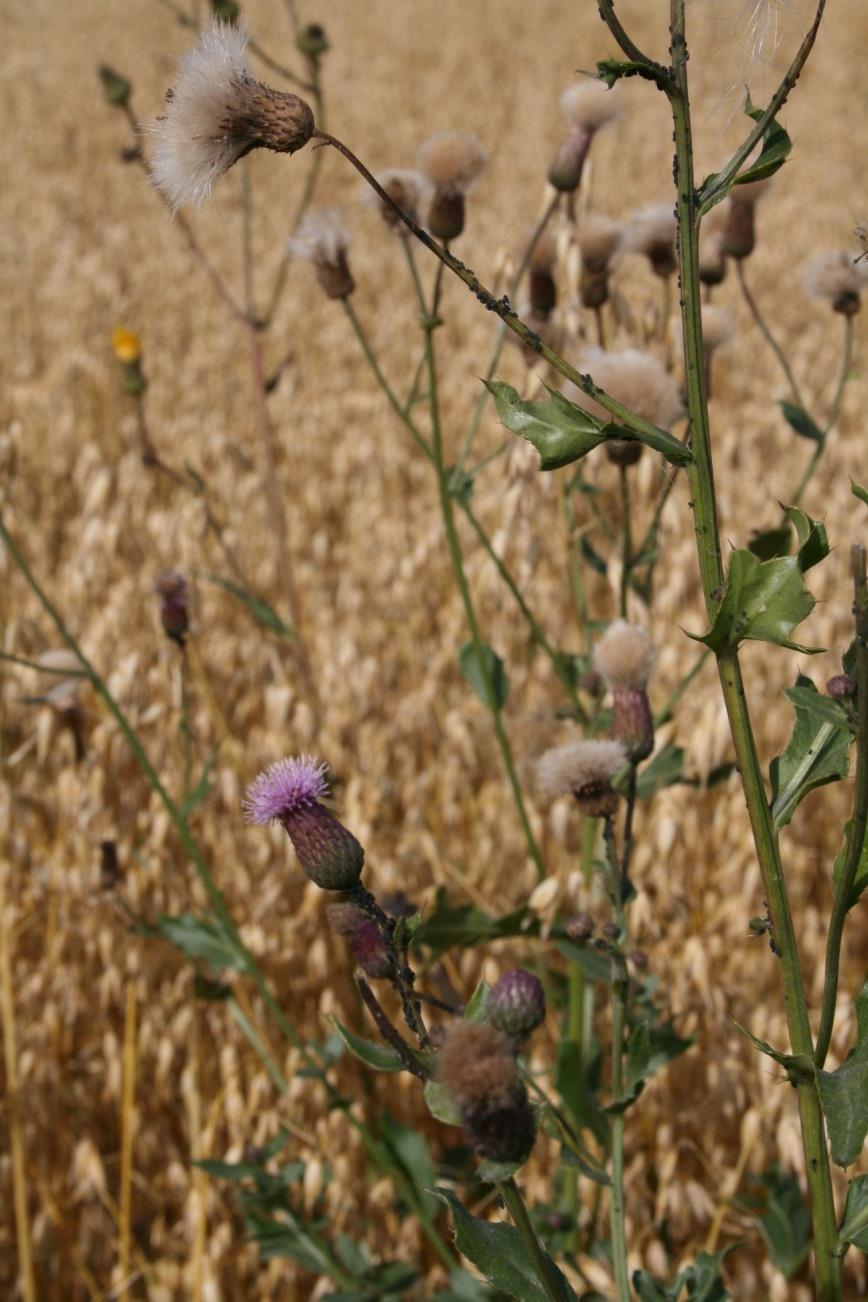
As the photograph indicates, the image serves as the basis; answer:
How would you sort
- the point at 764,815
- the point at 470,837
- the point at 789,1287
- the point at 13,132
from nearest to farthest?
the point at 764,815 < the point at 789,1287 < the point at 470,837 < the point at 13,132

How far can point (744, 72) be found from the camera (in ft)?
2.62

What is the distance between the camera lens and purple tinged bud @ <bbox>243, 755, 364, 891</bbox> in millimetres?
859

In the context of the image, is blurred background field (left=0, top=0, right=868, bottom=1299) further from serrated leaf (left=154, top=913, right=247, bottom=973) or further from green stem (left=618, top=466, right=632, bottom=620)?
serrated leaf (left=154, top=913, right=247, bottom=973)

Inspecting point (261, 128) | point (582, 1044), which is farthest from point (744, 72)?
point (582, 1044)

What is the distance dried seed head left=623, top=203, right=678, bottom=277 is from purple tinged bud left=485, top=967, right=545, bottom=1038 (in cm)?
112

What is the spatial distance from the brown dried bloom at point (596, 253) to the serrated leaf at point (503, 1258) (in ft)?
4.21

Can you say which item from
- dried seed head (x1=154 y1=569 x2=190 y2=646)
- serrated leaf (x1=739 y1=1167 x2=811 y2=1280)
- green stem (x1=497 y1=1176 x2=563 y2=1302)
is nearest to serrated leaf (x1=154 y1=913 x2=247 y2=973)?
dried seed head (x1=154 y1=569 x2=190 y2=646)

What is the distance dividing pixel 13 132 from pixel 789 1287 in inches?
421

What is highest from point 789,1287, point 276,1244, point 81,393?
point 81,393

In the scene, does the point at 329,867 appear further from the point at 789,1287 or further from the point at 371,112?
the point at 371,112

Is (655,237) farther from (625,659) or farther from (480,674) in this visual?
(625,659)

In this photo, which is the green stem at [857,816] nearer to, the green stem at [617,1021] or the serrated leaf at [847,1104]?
the serrated leaf at [847,1104]

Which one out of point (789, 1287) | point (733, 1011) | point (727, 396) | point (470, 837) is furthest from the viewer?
point (727, 396)

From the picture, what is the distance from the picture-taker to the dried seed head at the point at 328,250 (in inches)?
70.1
